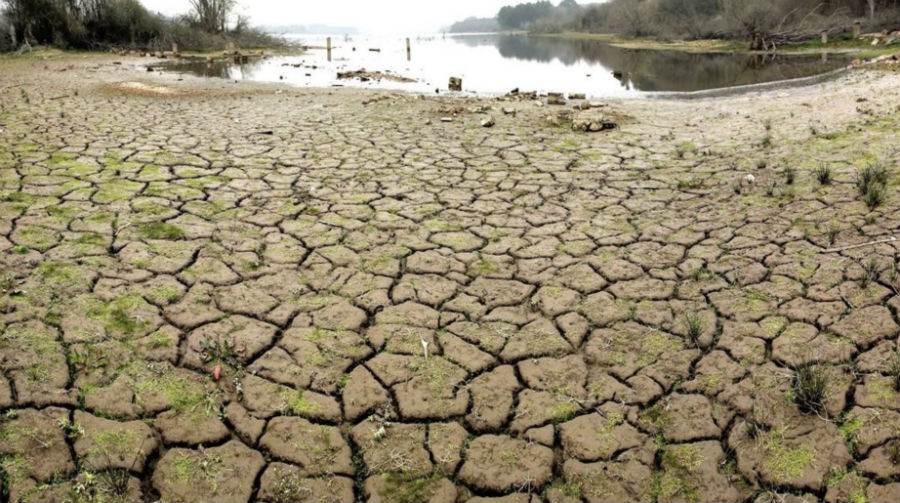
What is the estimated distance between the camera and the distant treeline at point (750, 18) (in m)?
32.0

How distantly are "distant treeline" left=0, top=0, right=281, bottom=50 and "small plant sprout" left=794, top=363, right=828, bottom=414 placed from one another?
105 feet

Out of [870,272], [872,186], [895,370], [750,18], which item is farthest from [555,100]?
[750,18]

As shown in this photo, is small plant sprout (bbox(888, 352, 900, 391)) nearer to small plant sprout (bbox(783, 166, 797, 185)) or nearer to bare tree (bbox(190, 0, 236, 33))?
small plant sprout (bbox(783, 166, 797, 185))

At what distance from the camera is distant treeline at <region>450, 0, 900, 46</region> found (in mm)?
31953

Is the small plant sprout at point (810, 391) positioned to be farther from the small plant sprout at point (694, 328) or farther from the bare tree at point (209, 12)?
the bare tree at point (209, 12)

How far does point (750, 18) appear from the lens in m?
33.2

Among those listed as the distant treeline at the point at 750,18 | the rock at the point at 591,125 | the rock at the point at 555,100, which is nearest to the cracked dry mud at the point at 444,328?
the rock at the point at 591,125

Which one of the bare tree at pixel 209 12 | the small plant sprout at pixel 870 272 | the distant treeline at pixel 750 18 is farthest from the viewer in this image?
the bare tree at pixel 209 12

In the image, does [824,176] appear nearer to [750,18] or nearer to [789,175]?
[789,175]

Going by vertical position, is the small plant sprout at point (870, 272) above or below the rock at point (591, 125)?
below

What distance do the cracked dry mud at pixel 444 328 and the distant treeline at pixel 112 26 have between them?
89.0ft

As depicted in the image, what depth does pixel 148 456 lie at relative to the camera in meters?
2.23

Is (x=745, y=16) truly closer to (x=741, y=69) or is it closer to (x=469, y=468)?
(x=741, y=69)

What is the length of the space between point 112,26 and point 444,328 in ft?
Result: 117
